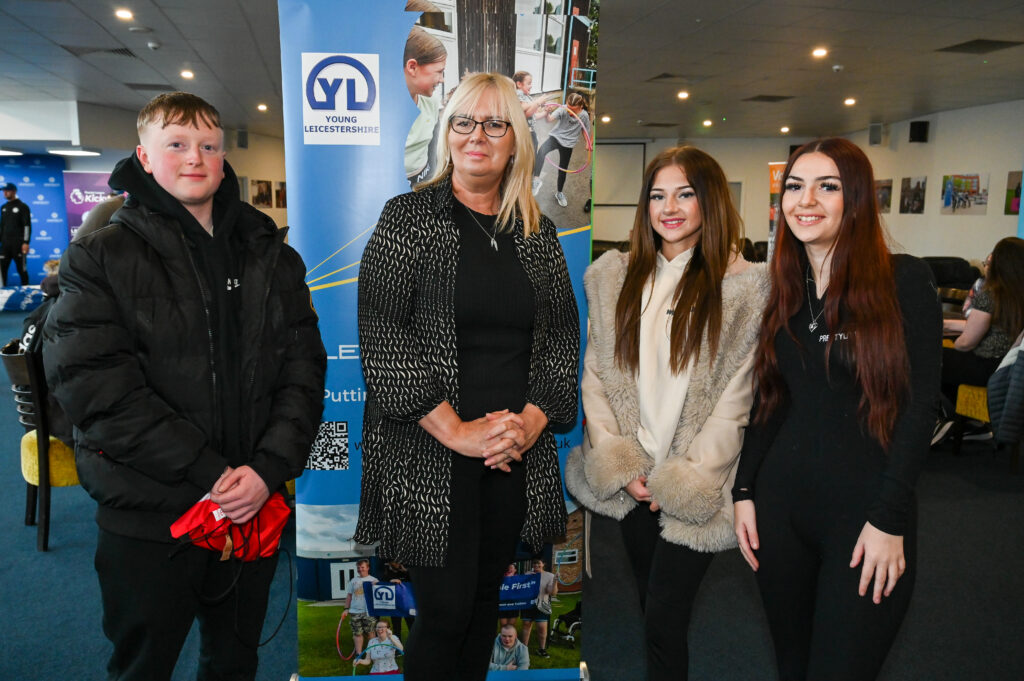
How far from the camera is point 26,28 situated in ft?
23.6

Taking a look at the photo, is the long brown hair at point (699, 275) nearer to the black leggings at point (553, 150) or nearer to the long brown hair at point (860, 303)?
the long brown hair at point (860, 303)

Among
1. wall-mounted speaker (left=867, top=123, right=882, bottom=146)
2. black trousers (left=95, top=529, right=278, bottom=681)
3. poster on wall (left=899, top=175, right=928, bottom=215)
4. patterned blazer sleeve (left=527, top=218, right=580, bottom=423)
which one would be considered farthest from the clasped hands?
wall-mounted speaker (left=867, top=123, right=882, bottom=146)

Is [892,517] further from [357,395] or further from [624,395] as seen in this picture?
[357,395]

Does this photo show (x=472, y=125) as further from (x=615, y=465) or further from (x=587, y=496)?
(x=587, y=496)

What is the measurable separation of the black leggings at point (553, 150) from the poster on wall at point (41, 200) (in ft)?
49.5

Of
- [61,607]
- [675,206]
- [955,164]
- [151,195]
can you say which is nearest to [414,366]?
[151,195]

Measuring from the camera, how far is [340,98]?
2.14 m

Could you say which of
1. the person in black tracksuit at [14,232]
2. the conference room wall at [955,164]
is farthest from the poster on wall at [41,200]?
the conference room wall at [955,164]

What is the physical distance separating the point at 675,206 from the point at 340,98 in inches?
41.6

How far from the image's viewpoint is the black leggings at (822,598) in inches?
61.6

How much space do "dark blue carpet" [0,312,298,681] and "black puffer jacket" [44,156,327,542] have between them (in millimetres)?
Result: 1301

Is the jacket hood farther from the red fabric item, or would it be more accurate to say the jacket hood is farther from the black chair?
Answer: the black chair

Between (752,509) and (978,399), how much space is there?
4.19 m

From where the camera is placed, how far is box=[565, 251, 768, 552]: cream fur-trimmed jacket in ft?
5.94
